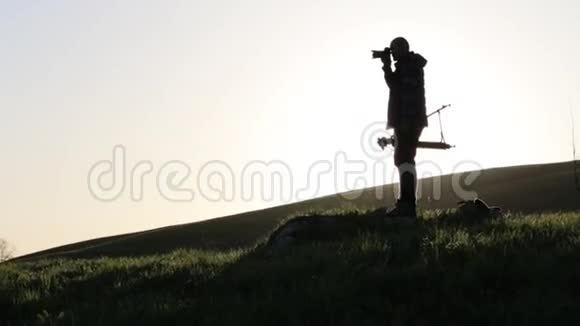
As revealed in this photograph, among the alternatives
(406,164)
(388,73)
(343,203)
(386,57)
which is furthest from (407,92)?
(343,203)

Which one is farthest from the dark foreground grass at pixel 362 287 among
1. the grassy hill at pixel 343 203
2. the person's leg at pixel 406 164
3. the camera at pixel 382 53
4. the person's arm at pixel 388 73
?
the grassy hill at pixel 343 203

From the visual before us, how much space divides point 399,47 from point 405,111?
112cm

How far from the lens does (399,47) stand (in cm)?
1342

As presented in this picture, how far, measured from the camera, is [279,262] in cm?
975

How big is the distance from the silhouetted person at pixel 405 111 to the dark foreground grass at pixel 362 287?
2.12 m

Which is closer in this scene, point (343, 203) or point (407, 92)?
point (407, 92)

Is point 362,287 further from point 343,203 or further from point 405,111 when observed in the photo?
point 343,203

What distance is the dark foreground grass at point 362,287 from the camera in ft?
23.6

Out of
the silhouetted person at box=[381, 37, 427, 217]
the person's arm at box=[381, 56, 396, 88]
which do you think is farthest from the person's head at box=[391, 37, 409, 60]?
the person's arm at box=[381, 56, 396, 88]

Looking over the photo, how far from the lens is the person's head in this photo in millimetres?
13422

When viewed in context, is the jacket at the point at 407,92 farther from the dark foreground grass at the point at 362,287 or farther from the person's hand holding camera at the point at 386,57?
the dark foreground grass at the point at 362,287

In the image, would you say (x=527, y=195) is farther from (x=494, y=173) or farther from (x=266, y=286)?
(x=266, y=286)

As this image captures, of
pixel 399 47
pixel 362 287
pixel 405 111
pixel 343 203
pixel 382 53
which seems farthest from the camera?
pixel 343 203

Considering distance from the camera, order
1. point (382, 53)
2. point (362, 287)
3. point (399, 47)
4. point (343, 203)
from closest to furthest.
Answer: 1. point (362, 287)
2. point (399, 47)
3. point (382, 53)
4. point (343, 203)
